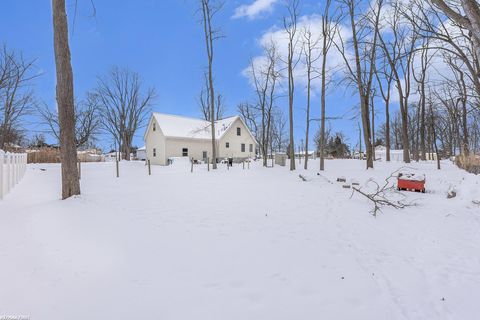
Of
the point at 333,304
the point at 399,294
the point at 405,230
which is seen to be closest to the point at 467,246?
the point at 405,230

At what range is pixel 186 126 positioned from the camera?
31.2 meters

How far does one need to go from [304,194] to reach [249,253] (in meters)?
5.12

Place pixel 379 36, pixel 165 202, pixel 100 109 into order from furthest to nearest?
pixel 100 109 → pixel 379 36 → pixel 165 202

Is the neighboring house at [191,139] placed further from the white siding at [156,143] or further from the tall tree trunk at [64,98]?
the tall tree trunk at [64,98]

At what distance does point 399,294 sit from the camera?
8.78ft

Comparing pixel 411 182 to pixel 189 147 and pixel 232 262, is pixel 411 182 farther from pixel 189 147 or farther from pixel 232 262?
pixel 189 147

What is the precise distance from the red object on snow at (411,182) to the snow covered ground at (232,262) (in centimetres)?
308

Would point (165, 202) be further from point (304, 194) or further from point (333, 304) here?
point (333, 304)

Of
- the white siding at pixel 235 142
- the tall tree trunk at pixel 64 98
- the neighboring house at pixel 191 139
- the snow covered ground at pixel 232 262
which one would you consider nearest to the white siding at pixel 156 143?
the neighboring house at pixel 191 139

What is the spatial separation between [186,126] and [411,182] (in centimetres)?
2556

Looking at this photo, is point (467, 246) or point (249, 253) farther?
point (467, 246)

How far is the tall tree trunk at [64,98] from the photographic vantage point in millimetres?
6496

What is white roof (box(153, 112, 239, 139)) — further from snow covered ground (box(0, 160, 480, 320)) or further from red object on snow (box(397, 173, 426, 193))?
snow covered ground (box(0, 160, 480, 320))

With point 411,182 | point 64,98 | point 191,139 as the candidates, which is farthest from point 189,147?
point 411,182
